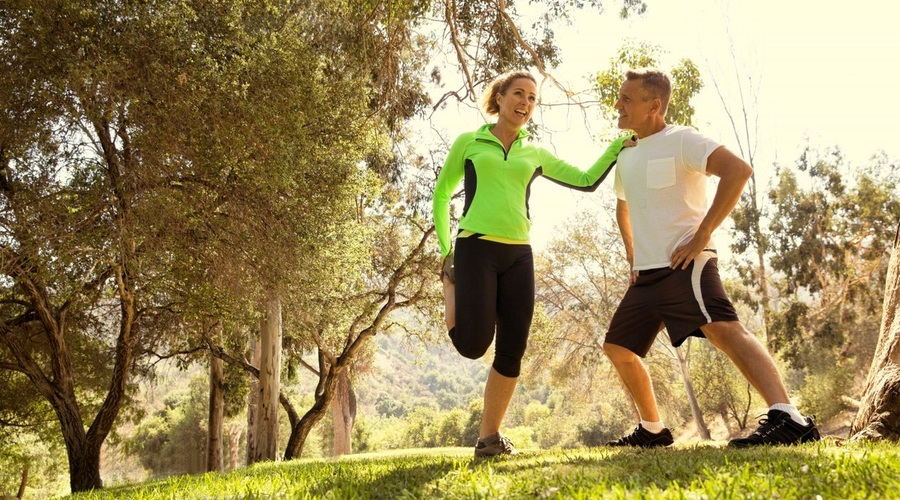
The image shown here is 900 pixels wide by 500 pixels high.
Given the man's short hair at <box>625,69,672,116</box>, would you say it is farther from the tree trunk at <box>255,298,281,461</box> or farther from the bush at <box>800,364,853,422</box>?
the bush at <box>800,364,853,422</box>

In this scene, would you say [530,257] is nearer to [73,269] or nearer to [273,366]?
[73,269]

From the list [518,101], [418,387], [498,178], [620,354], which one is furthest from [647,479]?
[418,387]

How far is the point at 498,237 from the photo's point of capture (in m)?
4.03

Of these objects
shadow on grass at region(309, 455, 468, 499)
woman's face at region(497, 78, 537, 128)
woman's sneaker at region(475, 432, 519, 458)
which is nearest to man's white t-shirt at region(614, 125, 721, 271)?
woman's face at region(497, 78, 537, 128)

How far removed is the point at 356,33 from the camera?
9.43 meters

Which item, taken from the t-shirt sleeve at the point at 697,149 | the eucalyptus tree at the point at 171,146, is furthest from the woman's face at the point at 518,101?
the eucalyptus tree at the point at 171,146

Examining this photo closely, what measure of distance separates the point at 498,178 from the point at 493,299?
74 cm

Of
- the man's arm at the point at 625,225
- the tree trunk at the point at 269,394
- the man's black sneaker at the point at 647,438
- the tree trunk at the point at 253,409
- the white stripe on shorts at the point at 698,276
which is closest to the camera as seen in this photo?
the white stripe on shorts at the point at 698,276

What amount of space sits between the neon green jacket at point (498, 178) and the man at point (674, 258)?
0.89 feet

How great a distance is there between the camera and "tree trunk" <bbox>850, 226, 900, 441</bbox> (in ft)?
12.3

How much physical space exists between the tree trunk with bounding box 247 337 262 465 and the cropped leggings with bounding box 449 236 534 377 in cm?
1142

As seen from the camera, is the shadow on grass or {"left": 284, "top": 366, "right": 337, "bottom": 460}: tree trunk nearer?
the shadow on grass

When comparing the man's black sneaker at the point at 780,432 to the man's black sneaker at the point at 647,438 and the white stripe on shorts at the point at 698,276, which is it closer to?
the white stripe on shorts at the point at 698,276

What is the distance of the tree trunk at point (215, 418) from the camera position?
1775cm
